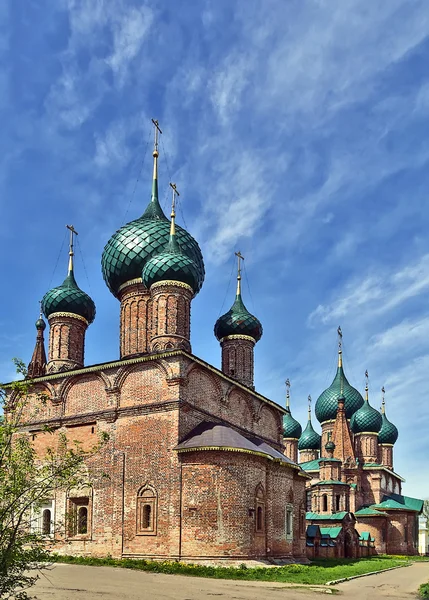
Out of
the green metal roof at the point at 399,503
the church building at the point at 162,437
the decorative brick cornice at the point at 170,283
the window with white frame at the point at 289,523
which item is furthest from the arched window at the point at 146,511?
the green metal roof at the point at 399,503

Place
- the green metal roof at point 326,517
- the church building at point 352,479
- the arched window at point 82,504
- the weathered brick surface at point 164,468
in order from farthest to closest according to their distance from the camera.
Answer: the church building at point 352,479 < the green metal roof at point 326,517 < the arched window at point 82,504 < the weathered brick surface at point 164,468

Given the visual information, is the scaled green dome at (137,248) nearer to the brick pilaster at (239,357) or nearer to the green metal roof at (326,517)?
the brick pilaster at (239,357)

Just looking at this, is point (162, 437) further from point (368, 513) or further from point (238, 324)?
point (368, 513)

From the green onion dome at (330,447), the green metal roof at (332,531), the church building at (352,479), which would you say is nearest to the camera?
the green metal roof at (332,531)

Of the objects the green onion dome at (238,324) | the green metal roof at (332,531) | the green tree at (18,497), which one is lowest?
the green metal roof at (332,531)

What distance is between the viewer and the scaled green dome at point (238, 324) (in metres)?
23.5

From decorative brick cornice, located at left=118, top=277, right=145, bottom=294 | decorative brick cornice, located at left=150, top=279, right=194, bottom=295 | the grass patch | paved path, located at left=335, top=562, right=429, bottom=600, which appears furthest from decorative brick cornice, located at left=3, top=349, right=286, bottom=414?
paved path, located at left=335, top=562, right=429, bottom=600

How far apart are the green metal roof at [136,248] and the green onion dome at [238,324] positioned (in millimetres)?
2095

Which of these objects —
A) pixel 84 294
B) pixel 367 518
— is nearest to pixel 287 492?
pixel 84 294

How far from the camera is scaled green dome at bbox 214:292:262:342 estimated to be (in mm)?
23516

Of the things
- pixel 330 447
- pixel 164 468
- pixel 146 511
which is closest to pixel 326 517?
pixel 330 447

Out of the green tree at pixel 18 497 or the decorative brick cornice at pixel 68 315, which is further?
the decorative brick cornice at pixel 68 315

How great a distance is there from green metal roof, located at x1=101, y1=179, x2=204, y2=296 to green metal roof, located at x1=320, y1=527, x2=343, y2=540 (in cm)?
1138

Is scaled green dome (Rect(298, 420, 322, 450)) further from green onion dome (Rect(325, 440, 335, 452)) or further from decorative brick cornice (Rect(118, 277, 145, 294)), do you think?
decorative brick cornice (Rect(118, 277, 145, 294))
